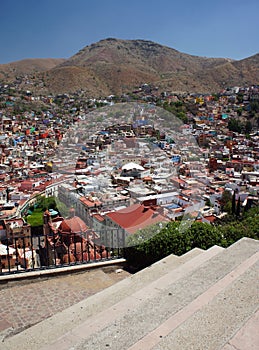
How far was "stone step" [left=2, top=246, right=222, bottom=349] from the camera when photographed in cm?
193

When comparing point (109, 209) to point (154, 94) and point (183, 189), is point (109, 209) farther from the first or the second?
point (154, 94)

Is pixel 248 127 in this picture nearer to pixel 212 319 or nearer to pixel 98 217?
pixel 98 217

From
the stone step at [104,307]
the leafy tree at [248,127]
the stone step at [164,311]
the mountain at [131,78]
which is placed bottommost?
the stone step at [104,307]

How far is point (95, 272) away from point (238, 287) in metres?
1.68

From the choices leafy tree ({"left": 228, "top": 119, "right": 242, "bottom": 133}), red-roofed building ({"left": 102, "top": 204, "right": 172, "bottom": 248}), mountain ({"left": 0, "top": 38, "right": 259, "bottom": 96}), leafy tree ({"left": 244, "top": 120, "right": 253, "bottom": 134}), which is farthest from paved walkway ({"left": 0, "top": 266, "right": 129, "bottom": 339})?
mountain ({"left": 0, "top": 38, "right": 259, "bottom": 96})

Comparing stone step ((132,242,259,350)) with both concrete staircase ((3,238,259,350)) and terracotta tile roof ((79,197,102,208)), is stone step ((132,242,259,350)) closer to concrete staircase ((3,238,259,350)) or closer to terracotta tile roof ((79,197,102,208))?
concrete staircase ((3,238,259,350))

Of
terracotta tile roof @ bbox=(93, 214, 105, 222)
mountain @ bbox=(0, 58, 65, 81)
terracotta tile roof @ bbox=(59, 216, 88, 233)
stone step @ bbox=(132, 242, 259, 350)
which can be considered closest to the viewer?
stone step @ bbox=(132, 242, 259, 350)

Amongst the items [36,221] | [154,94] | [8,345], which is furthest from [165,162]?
[154,94]

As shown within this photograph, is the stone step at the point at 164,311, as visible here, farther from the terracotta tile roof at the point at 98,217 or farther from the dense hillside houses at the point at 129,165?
the terracotta tile roof at the point at 98,217

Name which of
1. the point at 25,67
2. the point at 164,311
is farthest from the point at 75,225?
the point at 25,67

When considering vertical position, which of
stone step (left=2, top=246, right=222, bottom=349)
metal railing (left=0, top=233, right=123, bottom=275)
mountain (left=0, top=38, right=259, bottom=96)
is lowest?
metal railing (left=0, top=233, right=123, bottom=275)

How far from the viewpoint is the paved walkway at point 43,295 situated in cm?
251

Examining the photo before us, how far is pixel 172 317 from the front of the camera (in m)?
1.78

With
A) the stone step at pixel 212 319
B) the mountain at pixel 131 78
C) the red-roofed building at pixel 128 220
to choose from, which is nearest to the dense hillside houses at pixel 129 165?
the red-roofed building at pixel 128 220
